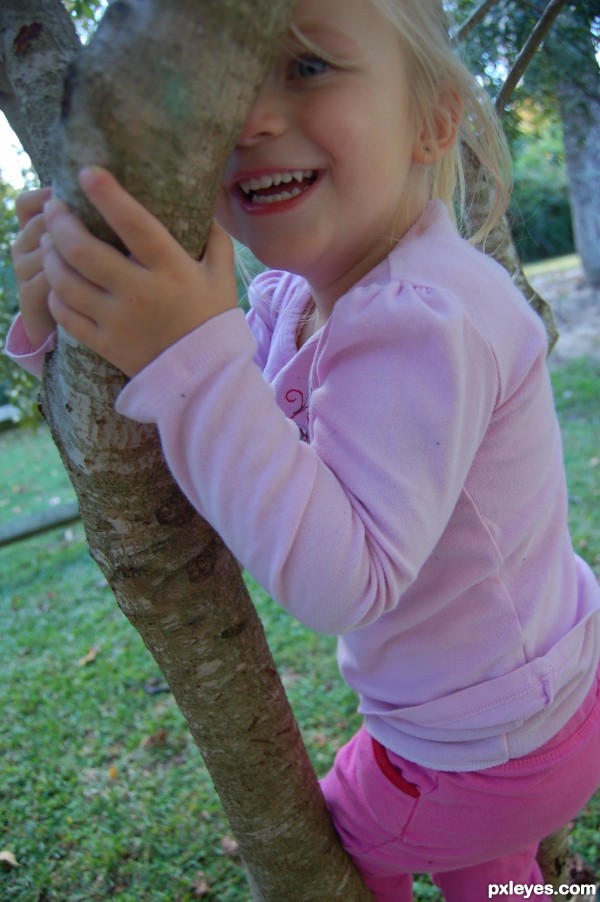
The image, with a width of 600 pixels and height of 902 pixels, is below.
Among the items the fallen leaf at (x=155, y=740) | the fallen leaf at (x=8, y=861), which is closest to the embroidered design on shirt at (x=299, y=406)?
the fallen leaf at (x=8, y=861)

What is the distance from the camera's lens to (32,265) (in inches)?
42.1

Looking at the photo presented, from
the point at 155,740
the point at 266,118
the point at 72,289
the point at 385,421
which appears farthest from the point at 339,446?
the point at 155,740

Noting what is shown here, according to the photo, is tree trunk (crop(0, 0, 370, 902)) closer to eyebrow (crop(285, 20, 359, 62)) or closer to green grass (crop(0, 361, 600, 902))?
eyebrow (crop(285, 20, 359, 62))

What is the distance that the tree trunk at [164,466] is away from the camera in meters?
0.81


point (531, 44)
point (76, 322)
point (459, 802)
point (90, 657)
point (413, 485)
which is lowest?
point (90, 657)

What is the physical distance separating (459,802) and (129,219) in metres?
1.21

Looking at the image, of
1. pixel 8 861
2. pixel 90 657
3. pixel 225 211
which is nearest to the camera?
pixel 225 211

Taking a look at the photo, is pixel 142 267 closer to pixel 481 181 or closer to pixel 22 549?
pixel 481 181

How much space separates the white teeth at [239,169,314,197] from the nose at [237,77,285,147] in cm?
6

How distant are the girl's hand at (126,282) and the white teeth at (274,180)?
289 mm

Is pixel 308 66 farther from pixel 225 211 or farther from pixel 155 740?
pixel 155 740

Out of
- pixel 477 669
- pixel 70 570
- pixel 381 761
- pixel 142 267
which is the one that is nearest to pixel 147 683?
pixel 70 570

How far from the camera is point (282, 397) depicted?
1535 mm

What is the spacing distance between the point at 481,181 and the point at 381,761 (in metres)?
1.48
